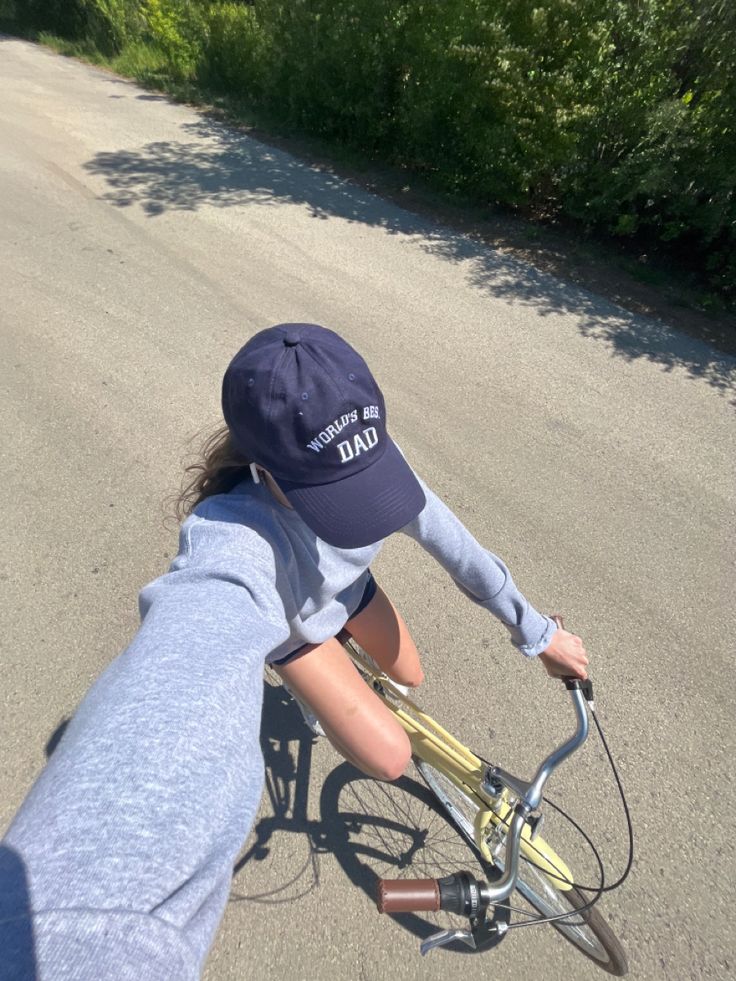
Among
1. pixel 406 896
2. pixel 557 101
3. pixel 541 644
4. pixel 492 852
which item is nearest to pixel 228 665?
pixel 406 896

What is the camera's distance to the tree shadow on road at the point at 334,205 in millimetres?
5320

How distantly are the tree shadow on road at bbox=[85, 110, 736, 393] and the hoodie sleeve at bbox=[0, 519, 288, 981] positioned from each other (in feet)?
16.3

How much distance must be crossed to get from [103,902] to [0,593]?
2.70 meters


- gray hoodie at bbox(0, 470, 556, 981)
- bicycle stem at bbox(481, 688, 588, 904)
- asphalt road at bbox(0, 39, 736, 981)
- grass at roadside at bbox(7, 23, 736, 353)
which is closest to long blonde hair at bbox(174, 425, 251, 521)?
gray hoodie at bbox(0, 470, 556, 981)

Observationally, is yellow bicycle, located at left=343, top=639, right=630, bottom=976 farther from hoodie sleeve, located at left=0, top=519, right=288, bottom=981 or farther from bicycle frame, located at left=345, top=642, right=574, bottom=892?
hoodie sleeve, located at left=0, top=519, right=288, bottom=981

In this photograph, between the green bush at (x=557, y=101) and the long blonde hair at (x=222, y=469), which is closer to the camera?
the long blonde hair at (x=222, y=469)

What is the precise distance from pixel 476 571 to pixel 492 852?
1.00m

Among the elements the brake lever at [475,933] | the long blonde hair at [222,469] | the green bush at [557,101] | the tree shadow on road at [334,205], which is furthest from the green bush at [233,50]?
the brake lever at [475,933]

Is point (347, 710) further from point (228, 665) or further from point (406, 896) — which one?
point (228, 665)

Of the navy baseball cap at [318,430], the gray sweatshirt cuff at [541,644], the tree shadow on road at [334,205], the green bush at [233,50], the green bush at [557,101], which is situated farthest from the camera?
the green bush at [233,50]

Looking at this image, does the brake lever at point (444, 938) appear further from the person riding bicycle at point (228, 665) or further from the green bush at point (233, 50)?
the green bush at point (233, 50)

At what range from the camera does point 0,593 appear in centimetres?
294

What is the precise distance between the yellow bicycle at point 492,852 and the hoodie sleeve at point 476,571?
0.61 feet

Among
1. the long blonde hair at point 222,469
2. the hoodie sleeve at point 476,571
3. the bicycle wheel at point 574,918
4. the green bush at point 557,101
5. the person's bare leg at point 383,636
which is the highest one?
the green bush at point 557,101
